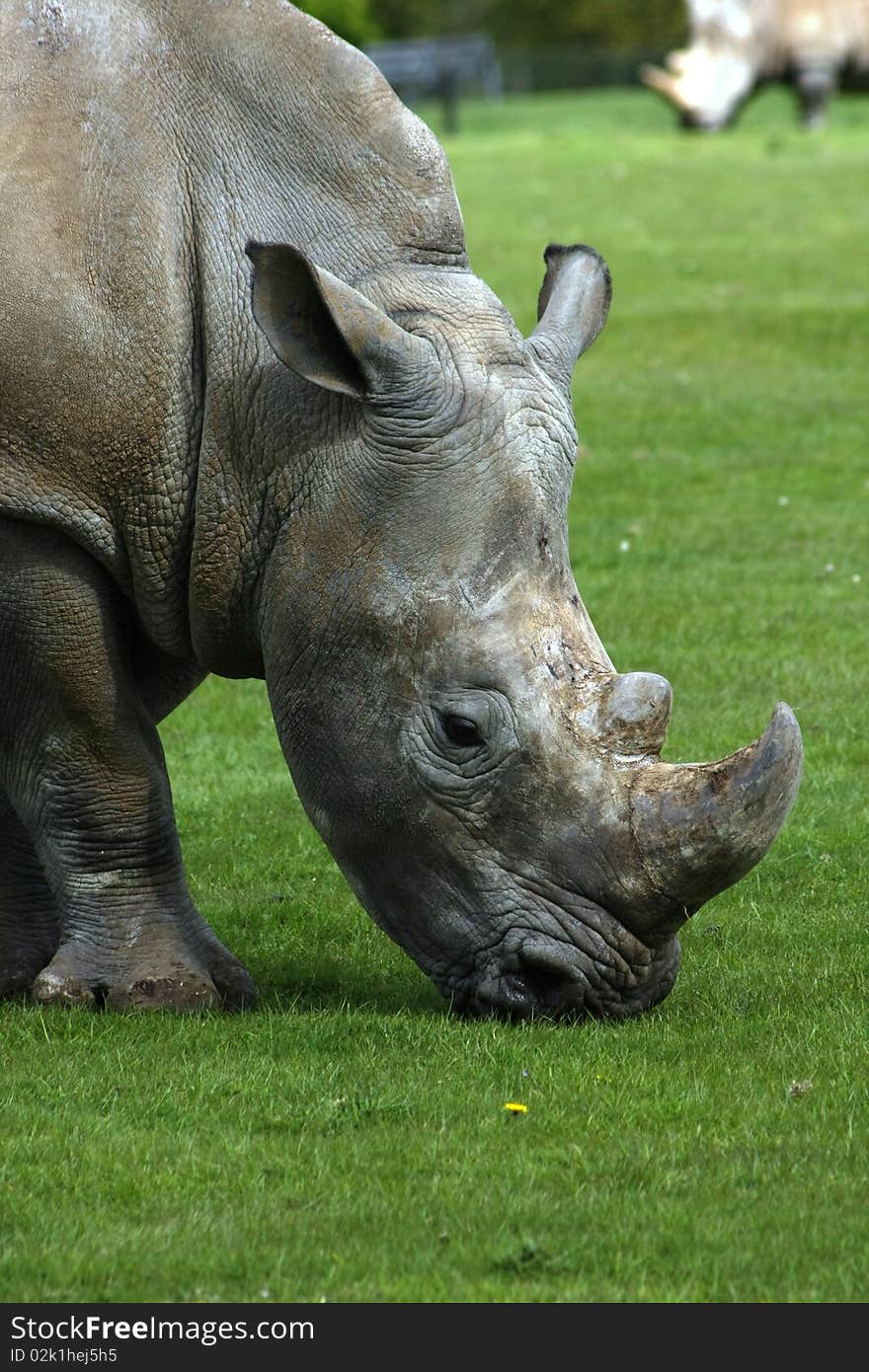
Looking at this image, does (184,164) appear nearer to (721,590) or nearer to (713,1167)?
(713,1167)

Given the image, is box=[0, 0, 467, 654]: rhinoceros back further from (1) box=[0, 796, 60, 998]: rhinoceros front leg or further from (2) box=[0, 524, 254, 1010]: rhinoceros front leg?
(1) box=[0, 796, 60, 998]: rhinoceros front leg

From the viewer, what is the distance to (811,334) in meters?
21.3

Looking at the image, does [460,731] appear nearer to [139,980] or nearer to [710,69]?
[139,980]

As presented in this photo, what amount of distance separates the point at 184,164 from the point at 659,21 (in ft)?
250

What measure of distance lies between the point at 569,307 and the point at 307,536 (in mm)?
1231

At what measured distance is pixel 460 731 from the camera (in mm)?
6863

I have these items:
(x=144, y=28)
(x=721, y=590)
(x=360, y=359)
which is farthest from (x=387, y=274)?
(x=721, y=590)

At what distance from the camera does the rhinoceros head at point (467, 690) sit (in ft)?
22.0

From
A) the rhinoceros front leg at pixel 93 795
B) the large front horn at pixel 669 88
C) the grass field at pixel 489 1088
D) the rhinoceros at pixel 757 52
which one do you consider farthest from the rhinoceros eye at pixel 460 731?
the rhinoceros at pixel 757 52

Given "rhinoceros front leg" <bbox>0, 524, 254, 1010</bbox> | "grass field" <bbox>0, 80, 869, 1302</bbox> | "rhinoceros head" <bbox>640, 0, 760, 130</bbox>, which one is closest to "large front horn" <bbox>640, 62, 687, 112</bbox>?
"rhinoceros head" <bbox>640, 0, 760, 130</bbox>

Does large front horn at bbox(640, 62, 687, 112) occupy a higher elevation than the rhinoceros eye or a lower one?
higher

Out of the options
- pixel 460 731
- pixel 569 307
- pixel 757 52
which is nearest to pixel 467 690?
pixel 460 731

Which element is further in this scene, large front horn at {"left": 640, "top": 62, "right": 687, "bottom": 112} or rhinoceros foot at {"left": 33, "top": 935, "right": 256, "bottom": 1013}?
large front horn at {"left": 640, "top": 62, "right": 687, "bottom": 112}

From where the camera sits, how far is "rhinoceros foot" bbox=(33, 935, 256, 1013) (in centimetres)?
744
